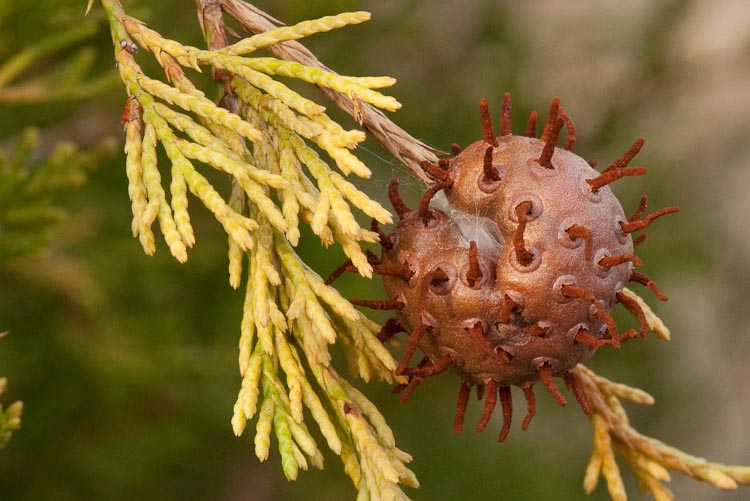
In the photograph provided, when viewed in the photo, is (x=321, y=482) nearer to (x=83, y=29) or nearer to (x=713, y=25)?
(x=83, y=29)

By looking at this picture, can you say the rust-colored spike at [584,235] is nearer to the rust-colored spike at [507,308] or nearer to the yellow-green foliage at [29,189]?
the rust-colored spike at [507,308]

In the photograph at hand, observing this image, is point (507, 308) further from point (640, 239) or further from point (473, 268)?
point (640, 239)

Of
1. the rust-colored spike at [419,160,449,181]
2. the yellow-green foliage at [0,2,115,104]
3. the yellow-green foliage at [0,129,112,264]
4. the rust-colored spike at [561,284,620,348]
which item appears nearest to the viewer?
the rust-colored spike at [561,284,620,348]

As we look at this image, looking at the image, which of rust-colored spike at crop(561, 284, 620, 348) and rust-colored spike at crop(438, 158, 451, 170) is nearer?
rust-colored spike at crop(561, 284, 620, 348)

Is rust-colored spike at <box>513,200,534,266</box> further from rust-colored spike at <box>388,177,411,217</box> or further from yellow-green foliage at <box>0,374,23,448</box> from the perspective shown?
yellow-green foliage at <box>0,374,23,448</box>

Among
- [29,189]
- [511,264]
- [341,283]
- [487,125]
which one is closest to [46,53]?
[29,189]

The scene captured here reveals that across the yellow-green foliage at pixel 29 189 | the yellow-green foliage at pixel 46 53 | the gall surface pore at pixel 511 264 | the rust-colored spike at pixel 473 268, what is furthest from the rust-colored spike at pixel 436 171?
the yellow-green foliage at pixel 46 53

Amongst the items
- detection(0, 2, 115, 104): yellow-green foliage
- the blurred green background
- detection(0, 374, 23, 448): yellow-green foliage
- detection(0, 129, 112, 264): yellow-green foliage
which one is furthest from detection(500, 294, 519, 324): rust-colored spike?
detection(0, 2, 115, 104): yellow-green foliage
